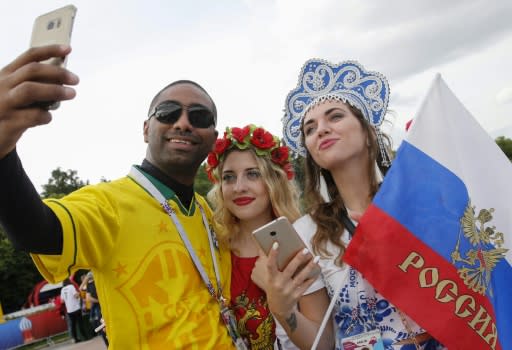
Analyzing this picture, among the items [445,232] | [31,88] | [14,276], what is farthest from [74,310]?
[14,276]

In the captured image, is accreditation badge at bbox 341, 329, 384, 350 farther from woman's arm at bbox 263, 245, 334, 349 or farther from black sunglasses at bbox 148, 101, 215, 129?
black sunglasses at bbox 148, 101, 215, 129

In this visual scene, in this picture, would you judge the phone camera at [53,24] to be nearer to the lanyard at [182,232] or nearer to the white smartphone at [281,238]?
the white smartphone at [281,238]

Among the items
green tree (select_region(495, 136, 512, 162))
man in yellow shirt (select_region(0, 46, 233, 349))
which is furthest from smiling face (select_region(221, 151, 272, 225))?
green tree (select_region(495, 136, 512, 162))

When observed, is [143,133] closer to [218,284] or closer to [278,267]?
[218,284]

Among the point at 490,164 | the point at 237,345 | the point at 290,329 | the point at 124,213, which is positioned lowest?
the point at 237,345

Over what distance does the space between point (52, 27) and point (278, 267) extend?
137 centimetres

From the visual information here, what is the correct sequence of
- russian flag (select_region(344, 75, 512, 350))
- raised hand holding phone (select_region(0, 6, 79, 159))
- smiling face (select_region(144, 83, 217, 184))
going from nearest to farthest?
raised hand holding phone (select_region(0, 6, 79, 159)) < russian flag (select_region(344, 75, 512, 350)) < smiling face (select_region(144, 83, 217, 184))

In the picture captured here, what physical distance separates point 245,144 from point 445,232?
168cm

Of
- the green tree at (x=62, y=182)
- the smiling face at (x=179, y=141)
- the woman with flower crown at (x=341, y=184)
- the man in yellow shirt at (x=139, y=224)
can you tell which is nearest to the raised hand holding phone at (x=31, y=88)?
the man in yellow shirt at (x=139, y=224)

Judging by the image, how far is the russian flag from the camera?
1.94 m

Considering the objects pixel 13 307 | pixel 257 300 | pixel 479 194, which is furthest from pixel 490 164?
pixel 13 307

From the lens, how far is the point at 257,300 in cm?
272

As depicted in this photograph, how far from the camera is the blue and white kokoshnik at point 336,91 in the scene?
264 centimetres

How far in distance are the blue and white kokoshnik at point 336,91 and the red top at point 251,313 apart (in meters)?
0.97
